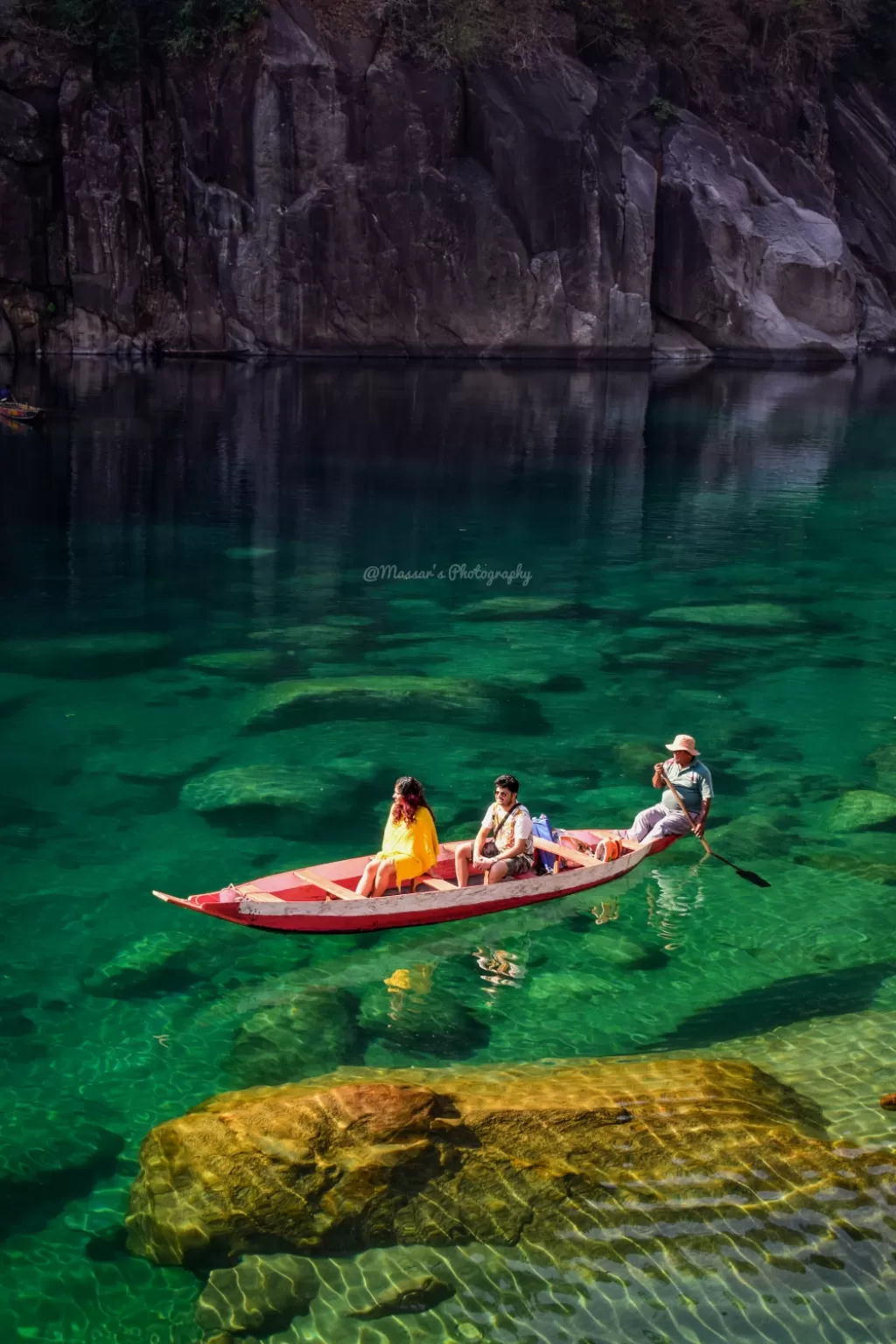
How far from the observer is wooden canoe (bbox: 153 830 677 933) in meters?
10.2

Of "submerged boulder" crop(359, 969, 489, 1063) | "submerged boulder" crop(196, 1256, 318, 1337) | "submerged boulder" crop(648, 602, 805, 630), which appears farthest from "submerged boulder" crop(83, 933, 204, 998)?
"submerged boulder" crop(648, 602, 805, 630)

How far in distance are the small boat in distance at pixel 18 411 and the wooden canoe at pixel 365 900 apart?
25.2 metres

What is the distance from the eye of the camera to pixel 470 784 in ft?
45.2

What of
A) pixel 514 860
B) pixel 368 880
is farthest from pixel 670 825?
pixel 368 880

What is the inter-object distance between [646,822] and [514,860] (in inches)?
67.1

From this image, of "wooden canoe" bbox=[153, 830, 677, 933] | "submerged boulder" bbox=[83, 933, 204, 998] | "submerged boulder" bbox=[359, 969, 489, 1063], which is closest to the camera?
"submerged boulder" bbox=[359, 969, 489, 1063]

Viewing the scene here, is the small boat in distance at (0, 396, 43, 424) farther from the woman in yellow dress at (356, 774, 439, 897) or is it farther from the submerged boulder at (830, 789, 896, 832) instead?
the woman in yellow dress at (356, 774, 439, 897)

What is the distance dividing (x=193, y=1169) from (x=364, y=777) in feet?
22.0

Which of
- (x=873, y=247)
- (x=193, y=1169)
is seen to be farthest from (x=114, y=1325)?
(x=873, y=247)

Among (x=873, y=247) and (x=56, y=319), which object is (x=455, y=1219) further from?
(x=873, y=247)

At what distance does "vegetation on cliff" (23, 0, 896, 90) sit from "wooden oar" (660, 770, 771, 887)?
4505 centimetres

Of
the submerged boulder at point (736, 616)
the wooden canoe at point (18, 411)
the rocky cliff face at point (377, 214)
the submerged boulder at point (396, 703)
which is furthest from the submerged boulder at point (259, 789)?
the rocky cliff face at point (377, 214)

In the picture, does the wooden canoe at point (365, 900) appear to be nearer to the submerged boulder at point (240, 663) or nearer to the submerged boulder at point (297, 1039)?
the submerged boulder at point (297, 1039)

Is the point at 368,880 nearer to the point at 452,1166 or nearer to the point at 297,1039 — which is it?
the point at 297,1039
